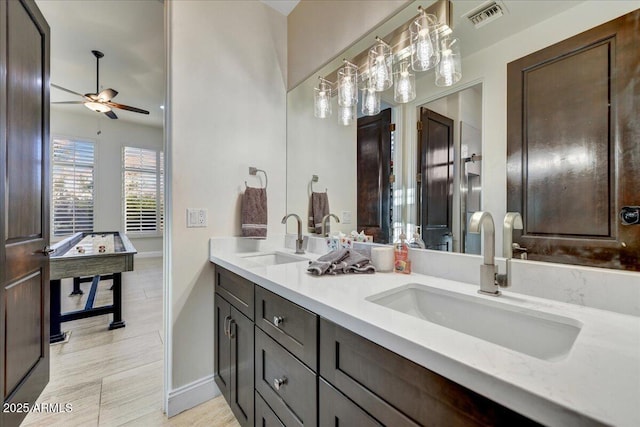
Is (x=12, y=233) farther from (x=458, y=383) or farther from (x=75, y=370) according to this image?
(x=458, y=383)

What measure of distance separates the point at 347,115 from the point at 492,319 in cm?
143

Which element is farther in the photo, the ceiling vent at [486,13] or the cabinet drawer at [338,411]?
the ceiling vent at [486,13]

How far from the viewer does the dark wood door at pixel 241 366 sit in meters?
1.24

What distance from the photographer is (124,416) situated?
1516 millimetres

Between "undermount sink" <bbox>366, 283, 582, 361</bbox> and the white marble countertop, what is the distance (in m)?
0.02

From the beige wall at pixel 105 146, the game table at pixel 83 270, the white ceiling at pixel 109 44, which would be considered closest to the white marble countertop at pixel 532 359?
the game table at pixel 83 270

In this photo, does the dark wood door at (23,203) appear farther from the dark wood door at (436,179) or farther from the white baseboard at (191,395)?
the dark wood door at (436,179)

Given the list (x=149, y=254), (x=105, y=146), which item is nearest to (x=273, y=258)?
(x=149, y=254)

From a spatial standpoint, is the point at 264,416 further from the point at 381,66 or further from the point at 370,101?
the point at 381,66

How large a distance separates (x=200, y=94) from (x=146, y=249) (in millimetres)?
5712

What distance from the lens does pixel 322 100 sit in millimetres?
1915

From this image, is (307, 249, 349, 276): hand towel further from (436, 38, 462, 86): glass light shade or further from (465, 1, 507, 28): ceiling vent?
(465, 1, 507, 28): ceiling vent

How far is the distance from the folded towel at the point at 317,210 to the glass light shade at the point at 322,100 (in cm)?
59

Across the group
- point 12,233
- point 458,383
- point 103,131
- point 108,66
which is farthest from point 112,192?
point 458,383
